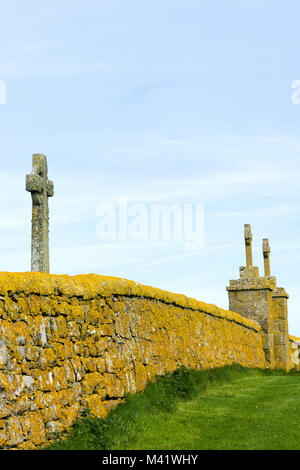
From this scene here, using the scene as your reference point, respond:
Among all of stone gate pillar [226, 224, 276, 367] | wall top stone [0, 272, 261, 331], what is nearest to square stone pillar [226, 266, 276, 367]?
stone gate pillar [226, 224, 276, 367]

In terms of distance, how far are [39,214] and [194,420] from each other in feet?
15.0

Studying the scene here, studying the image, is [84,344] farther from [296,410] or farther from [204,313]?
[204,313]

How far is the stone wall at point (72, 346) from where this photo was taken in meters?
7.66

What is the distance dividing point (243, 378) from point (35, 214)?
7758 mm

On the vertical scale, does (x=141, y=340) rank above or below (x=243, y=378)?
above

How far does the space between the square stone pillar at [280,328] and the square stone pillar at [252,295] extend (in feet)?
6.64

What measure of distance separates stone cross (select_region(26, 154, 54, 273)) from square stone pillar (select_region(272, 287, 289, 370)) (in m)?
15.1

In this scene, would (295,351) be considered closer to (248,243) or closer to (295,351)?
(295,351)

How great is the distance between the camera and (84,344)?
9336 millimetres

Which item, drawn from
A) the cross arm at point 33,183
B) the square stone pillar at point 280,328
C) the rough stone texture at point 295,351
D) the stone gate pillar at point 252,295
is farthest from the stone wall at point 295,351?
the cross arm at point 33,183

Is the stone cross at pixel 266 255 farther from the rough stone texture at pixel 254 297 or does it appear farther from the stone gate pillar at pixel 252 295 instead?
the stone gate pillar at pixel 252 295

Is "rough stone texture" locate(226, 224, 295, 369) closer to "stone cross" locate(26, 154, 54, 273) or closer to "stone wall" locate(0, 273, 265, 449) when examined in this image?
"stone wall" locate(0, 273, 265, 449)

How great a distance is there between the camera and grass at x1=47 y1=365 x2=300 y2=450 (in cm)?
855
